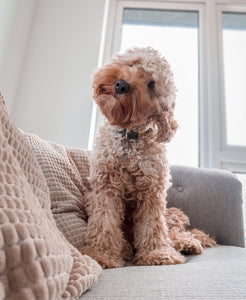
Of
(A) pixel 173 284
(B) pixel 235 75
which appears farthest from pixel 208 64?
(A) pixel 173 284

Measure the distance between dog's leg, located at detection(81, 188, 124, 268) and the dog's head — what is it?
11.2 inches

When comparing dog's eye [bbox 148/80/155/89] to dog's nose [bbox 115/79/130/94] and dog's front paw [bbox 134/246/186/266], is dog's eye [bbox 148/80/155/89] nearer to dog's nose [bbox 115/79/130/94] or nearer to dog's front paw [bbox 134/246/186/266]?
dog's nose [bbox 115/79/130/94]

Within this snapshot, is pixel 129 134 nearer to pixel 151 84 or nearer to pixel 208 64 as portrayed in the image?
pixel 151 84

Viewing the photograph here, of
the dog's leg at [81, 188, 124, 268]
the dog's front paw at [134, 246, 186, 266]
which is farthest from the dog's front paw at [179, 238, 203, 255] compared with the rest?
the dog's leg at [81, 188, 124, 268]

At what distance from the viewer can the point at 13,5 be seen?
62.5 inches

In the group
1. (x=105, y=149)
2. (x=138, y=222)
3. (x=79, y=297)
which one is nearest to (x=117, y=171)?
(x=105, y=149)

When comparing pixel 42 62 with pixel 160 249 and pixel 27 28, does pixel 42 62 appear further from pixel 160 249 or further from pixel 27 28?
pixel 160 249

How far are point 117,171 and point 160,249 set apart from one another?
314mm

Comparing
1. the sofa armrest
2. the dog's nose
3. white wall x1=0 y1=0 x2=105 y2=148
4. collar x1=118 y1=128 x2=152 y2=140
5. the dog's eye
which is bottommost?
the sofa armrest

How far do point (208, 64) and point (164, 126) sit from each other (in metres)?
1.44

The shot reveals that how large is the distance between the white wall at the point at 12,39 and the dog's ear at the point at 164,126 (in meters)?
1.15

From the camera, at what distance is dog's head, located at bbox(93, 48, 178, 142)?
86cm

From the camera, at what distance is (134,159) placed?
88 centimetres

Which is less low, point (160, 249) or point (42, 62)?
A: point (42, 62)
